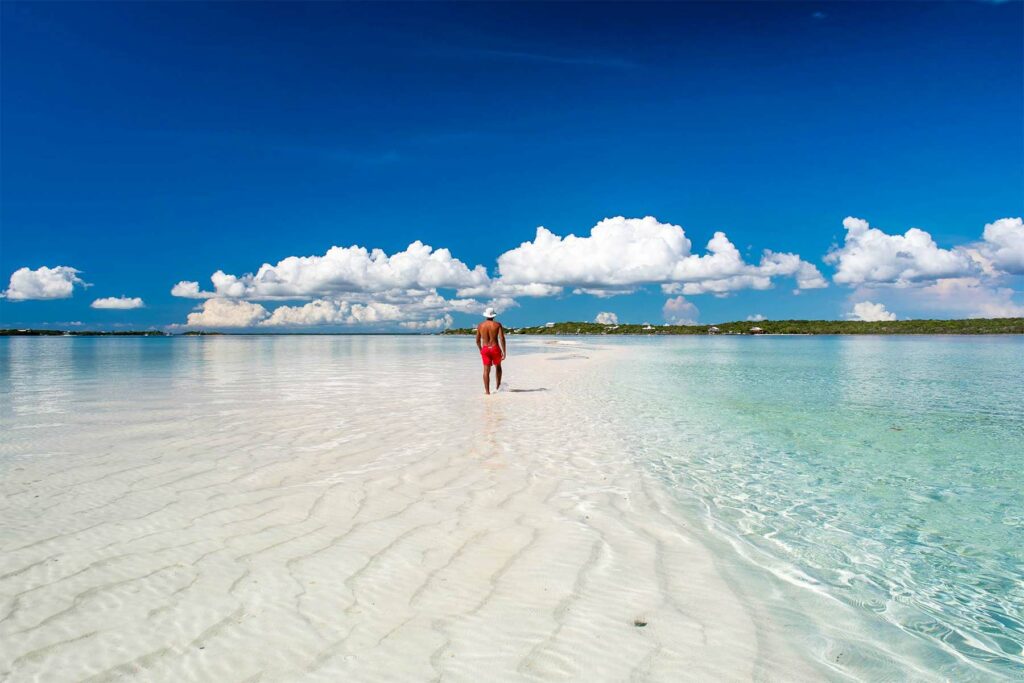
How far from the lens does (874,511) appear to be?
718cm

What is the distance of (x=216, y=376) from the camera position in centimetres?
2689

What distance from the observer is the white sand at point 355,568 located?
148 inches

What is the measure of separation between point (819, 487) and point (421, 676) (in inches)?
267

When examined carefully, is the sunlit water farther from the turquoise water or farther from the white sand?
the white sand

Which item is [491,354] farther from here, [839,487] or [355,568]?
[355,568]

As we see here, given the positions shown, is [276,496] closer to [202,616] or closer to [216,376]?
[202,616]

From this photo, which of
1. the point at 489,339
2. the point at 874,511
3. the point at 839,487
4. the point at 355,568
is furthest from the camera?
the point at 489,339

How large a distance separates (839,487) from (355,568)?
22.4 feet

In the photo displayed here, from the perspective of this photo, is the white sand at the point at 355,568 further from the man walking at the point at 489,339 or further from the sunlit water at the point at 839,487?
the man walking at the point at 489,339

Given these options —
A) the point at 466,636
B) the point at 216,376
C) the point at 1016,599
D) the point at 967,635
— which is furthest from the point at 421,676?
the point at 216,376

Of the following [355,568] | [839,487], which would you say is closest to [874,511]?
[839,487]

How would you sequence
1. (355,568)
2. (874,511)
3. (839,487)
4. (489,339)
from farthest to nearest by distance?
(489,339) < (839,487) < (874,511) < (355,568)

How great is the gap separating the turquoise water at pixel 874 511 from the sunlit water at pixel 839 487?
0.8 inches

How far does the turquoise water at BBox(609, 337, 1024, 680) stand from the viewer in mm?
4348
